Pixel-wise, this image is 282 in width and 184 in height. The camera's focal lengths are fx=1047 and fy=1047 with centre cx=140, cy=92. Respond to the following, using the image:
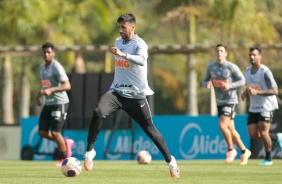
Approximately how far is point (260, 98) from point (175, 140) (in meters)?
6.58

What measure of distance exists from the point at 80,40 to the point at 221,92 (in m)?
A: 38.2

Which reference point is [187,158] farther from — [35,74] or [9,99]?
[35,74]

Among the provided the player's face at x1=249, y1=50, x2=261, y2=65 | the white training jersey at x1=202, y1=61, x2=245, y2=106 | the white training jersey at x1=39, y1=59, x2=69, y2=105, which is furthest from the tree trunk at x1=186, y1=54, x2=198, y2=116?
the player's face at x1=249, y1=50, x2=261, y2=65

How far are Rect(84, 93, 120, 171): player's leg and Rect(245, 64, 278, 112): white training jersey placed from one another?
607cm

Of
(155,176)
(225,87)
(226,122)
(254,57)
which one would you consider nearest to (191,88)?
(226,122)

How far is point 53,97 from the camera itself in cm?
2153

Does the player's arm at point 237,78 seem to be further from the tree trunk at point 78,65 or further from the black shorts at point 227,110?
the tree trunk at point 78,65

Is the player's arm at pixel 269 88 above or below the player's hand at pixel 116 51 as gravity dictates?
below

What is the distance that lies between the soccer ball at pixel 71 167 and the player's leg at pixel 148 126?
1.12 metres

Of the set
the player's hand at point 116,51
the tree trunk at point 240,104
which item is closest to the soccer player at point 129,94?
the player's hand at point 116,51

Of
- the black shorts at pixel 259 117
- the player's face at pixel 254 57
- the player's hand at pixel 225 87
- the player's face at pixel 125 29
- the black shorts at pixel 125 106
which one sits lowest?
the black shorts at pixel 259 117

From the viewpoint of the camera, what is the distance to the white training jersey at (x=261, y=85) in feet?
68.7

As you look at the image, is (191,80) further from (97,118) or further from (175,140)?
(97,118)

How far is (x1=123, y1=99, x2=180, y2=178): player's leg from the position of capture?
15.3m
